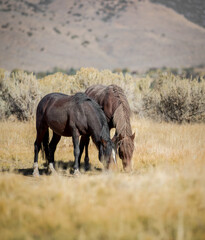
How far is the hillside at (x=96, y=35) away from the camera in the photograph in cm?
8406

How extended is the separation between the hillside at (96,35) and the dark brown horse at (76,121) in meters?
66.1

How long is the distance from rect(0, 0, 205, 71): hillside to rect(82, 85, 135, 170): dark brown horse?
2576 inches

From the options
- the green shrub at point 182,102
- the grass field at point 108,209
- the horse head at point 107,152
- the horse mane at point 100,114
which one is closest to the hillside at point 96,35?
the green shrub at point 182,102

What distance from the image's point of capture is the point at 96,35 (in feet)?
349

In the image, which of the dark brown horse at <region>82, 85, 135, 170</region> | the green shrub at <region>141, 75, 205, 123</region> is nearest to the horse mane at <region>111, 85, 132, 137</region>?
the dark brown horse at <region>82, 85, 135, 170</region>

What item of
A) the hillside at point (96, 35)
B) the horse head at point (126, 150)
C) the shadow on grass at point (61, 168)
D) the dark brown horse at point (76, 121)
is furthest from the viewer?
the hillside at point (96, 35)

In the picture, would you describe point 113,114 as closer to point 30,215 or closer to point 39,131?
point 39,131

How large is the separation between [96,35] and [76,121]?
10243cm

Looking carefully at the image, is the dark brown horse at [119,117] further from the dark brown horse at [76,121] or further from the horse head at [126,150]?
the dark brown horse at [76,121]

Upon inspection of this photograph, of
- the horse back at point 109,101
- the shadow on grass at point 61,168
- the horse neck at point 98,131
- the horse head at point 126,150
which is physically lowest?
the shadow on grass at point 61,168

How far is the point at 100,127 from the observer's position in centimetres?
749

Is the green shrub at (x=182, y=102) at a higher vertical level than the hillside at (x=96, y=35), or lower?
lower

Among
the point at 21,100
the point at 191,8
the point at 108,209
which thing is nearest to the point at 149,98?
the point at 21,100

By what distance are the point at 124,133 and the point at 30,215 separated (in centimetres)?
442
